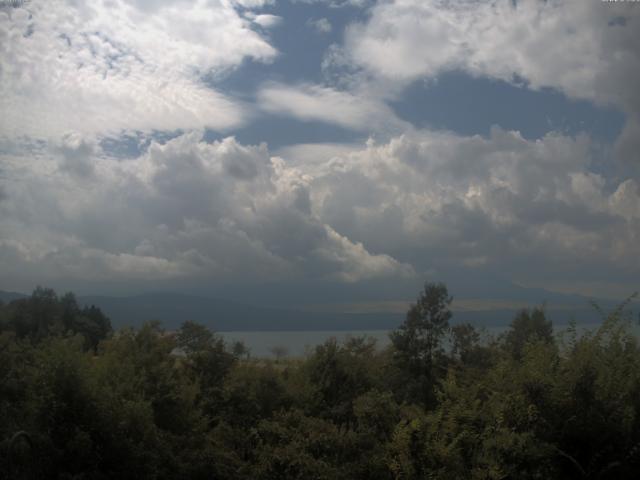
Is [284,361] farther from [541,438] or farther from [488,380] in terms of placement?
[541,438]

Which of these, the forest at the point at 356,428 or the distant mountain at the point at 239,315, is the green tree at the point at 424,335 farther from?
the distant mountain at the point at 239,315

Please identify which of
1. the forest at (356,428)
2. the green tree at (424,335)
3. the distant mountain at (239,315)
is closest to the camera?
the forest at (356,428)

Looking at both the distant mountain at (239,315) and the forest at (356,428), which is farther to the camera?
the distant mountain at (239,315)

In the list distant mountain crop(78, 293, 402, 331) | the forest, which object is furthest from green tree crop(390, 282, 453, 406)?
distant mountain crop(78, 293, 402, 331)

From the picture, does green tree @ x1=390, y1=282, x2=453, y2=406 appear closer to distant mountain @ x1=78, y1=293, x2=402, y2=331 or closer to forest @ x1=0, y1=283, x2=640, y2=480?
forest @ x1=0, y1=283, x2=640, y2=480

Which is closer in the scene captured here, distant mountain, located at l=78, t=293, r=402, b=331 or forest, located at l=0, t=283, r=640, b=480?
forest, located at l=0, t=283, r=640, b=480

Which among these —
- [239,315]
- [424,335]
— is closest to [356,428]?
[424,335]

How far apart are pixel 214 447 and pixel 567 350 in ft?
25.3

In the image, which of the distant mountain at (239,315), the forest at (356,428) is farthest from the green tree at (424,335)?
the distant mountain at (239,315)

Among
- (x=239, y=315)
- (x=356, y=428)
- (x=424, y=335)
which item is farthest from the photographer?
(x=239, y=315)

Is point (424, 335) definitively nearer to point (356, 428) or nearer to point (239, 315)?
point (356, 428)

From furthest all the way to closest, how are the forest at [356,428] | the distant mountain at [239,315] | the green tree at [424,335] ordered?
the distant mountain at [239,315] < the green tree at [424,335] < the forest at [356,428]

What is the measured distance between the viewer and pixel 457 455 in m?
10.9

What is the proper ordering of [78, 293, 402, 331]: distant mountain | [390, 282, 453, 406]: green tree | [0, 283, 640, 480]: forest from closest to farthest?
1. [0, 283, 640, 480]: forest
2. [390, 282, 453, 406]: green tree
3. [78, 293, 402, 331]: distant mountain
